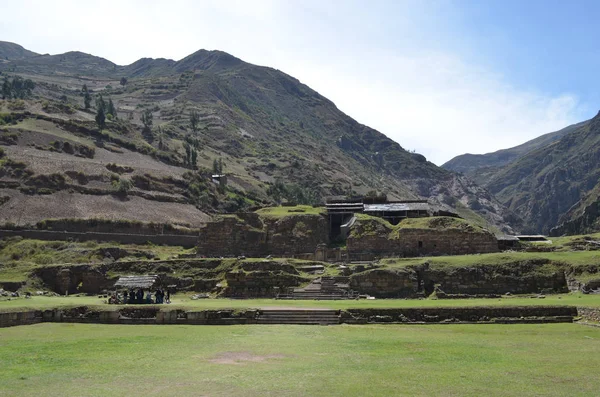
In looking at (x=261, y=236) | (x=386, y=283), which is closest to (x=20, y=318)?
(x=386, y=283)

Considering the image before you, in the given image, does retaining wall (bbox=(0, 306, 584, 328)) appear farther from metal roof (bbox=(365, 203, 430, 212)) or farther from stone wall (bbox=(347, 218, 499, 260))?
metal roof (bbox=(365, 203, 430, 212))

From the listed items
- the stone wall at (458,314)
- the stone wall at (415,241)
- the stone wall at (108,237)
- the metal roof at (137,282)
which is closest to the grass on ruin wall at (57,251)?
the stone wall at (108,237)

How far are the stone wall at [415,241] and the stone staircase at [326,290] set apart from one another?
12685 mm

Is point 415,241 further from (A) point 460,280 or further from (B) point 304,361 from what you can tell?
(B) point 304,361

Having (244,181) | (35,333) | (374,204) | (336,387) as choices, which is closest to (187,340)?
(35,333)

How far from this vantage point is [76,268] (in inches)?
1905

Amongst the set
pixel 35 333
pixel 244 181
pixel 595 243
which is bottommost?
pixel 35 333

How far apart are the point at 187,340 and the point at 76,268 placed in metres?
31.6

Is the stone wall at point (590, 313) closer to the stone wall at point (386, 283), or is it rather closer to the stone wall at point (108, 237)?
the stone wall at point (386, 283)

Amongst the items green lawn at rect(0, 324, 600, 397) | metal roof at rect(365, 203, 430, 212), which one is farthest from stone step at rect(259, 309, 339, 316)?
metal roof at rect(365, 203, 430, 212)

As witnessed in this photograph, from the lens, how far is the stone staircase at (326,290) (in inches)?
1512

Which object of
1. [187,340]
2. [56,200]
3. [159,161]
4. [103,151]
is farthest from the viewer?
[159,161]

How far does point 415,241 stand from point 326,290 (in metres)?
17.6

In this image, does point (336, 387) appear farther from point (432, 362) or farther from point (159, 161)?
point (159, 161)
